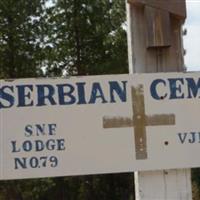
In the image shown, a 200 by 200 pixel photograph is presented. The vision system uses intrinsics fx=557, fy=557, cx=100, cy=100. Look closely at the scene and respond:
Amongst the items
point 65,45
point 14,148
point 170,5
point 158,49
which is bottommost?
point 14,148

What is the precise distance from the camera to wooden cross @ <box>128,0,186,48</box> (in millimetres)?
3297

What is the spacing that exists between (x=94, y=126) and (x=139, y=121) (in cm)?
26

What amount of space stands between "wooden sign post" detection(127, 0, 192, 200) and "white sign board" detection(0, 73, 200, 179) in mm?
108

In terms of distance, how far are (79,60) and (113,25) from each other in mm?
2125

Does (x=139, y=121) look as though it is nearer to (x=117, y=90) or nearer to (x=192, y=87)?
(x=117, y=90)

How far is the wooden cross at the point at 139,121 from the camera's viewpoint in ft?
10.5

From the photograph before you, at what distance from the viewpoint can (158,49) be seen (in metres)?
3.37

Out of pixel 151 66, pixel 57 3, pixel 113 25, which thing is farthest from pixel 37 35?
pixel 151 66

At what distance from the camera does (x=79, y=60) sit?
79.5ft

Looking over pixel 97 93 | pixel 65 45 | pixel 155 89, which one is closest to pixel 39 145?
pixel 97 93

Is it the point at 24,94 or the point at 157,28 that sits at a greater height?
the point at 157,28

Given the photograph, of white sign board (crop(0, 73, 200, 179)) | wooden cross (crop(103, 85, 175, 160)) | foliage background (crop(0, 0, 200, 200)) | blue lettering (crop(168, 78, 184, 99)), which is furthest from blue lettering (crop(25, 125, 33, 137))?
foliage background (crop(0, 0, 200, 200))

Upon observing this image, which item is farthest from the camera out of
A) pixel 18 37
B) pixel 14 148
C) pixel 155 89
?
pixel 18 37

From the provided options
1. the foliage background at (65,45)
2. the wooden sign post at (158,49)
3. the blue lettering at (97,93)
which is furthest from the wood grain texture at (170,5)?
the foliage background at (65,45)
